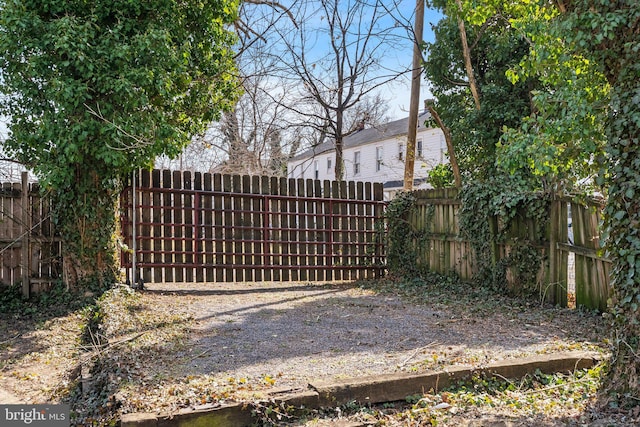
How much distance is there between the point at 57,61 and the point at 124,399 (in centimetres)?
476

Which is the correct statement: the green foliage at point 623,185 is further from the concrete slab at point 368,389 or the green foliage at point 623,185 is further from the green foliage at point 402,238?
the green foliage at point 402,238

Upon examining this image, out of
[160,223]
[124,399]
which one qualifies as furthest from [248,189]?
[124,399]

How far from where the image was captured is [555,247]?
20.9 ft

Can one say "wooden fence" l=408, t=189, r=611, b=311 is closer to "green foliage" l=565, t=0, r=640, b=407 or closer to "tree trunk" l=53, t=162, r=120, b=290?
"green foliage" l=565, t=0, r=640, b=407

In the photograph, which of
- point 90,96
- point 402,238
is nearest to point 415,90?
point 402,238

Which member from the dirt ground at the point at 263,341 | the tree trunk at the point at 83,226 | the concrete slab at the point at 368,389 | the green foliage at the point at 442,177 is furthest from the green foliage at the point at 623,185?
the green foliage at the point at 442,177

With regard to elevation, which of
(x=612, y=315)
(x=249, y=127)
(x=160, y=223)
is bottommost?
(x=612, y=315)

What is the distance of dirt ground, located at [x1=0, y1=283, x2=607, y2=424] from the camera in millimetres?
3395

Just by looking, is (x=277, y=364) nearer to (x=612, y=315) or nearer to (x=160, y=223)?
(x=612, y=315)

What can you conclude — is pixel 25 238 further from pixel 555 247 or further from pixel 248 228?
pixel 555 247

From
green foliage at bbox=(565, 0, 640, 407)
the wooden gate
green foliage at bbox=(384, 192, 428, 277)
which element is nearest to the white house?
green foliage at bbox=(384, 192, 428, 277)

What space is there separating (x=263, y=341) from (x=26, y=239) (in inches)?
170

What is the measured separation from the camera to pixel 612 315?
10.0ft

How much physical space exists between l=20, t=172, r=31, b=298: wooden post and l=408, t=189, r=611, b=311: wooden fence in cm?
642
